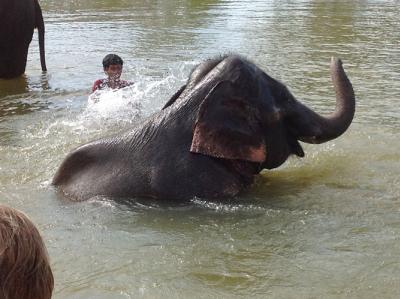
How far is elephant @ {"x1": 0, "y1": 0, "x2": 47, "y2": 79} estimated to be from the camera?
34.4 feet

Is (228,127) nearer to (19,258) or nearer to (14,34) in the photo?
(19,258)

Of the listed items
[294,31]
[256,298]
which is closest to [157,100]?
[256,298]

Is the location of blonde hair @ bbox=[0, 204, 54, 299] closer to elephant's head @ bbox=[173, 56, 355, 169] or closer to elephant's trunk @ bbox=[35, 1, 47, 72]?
elephant's head @ bbox=[173, 56, 355, 169]

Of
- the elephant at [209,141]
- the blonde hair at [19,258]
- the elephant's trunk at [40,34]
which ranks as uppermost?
the blonde hair at [19,258]

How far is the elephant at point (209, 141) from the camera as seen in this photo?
485cm

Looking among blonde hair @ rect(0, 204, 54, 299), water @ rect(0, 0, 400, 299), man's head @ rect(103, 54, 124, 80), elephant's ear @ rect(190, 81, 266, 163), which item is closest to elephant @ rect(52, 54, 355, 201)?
elephant's ear @ rect(190, 81, 266, 163)

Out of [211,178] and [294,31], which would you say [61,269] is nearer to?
[211,178]

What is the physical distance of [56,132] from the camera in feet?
23.6

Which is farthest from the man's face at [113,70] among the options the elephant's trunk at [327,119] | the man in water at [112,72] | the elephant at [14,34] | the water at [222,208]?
the elephant's trunk at [327,119]

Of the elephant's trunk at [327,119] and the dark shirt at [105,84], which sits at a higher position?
the elephant's trunk at [327,119]

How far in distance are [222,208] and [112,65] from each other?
3713 mm

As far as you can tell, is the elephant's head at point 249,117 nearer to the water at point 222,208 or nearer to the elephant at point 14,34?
the water at point 222,208

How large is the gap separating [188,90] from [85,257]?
1.66 metres

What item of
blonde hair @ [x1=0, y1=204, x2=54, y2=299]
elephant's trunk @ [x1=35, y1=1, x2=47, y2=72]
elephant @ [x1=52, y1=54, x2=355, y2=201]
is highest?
blonde hair @ [x1=0, y1=204, x2=54, y2=299]
